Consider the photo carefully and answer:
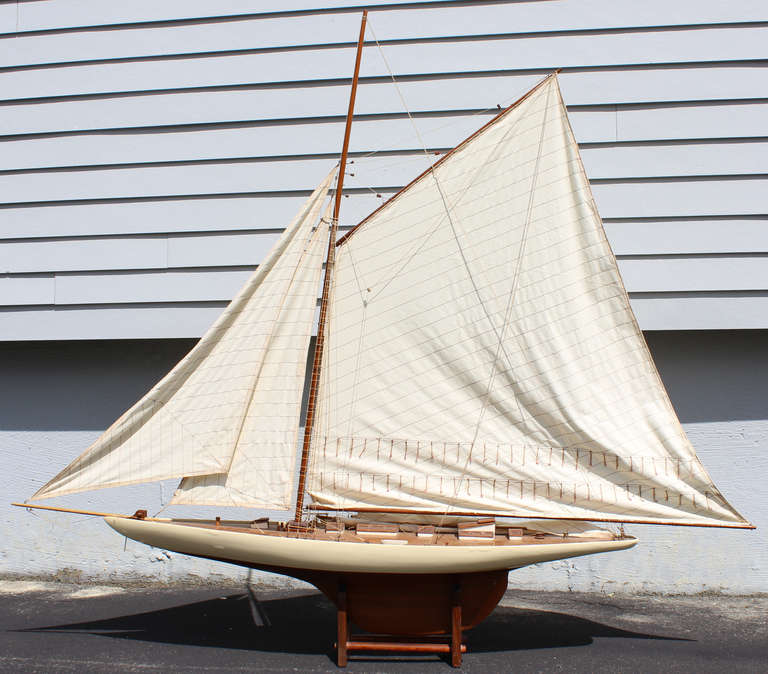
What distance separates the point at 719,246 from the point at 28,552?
18.2 feet

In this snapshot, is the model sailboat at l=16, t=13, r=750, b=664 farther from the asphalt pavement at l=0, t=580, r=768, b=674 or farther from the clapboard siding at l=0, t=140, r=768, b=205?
the clapboard siding at l=0, t=140, r=768, b=205

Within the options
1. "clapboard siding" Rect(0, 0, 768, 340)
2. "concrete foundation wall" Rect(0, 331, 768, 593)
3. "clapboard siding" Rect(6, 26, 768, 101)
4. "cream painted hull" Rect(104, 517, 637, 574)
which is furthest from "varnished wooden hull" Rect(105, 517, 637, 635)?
"clapboard siding" Rect(6, 26, 768, 101)

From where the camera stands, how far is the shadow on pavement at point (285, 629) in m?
4.37

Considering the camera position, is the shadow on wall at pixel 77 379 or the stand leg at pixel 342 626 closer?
the stand leg at pixel 342 626

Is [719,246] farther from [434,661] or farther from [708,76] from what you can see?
[434,661]

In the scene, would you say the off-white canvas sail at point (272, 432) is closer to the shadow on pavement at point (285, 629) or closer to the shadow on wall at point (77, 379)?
the shadow on pavement at point (285, 629)

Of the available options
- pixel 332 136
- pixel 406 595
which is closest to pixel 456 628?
pixel 406 595

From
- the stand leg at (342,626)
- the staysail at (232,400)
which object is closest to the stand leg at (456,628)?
the stand leg at (342,626)

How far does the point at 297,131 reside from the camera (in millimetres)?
5555

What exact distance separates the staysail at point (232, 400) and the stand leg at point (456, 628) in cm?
106

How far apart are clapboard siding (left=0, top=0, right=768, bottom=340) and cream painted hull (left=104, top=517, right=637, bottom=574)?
1975 mm

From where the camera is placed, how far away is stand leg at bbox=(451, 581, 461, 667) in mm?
4012

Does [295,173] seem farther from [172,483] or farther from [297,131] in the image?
[172,483]

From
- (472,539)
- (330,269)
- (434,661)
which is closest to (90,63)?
(330,269)
